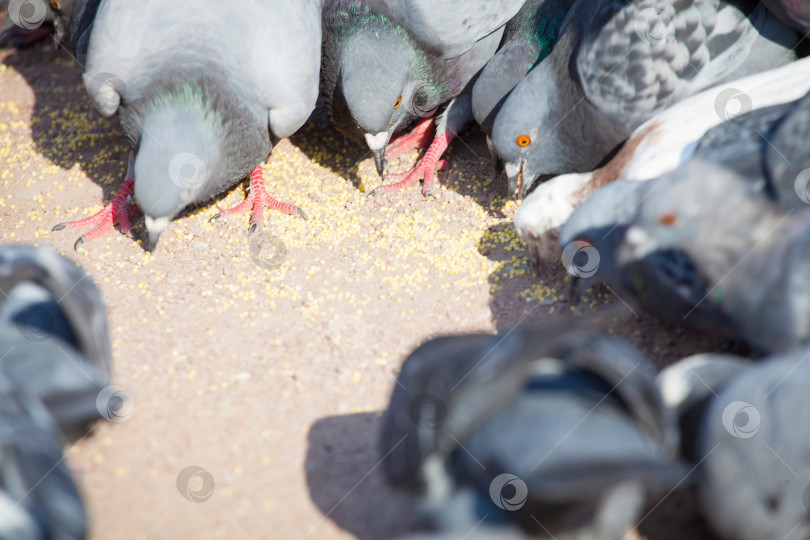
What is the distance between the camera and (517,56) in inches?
175

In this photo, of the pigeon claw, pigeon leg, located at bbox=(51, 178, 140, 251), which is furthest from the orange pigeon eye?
pigeon leg, located at bbox=(51, 178, 140, 251)

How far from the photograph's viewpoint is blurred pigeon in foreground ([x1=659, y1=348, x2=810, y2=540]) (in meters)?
1.96

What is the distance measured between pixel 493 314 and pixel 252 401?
4.08ft

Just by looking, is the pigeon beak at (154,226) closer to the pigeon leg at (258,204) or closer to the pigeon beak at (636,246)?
the pigeon leg at (258,204)

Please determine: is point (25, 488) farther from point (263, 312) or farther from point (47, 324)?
point (263, 312)

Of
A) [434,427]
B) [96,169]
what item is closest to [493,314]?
[434,427]

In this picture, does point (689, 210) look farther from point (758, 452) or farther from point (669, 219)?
point (758, 452)

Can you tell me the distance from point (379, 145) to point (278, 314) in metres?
1.45

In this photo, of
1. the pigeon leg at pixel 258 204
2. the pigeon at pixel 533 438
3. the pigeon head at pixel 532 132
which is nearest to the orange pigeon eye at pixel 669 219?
the pigeon at pixel 533 438

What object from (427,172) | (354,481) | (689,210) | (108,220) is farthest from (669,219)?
(108,220)

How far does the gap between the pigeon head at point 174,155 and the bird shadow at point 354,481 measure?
1587 millimetres

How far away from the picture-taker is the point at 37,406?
7.64ft

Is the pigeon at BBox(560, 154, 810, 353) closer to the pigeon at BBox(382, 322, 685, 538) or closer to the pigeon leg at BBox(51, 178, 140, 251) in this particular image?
the pigeon at BBox(382, 322, 685, 538)

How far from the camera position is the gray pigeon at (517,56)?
4402mm
